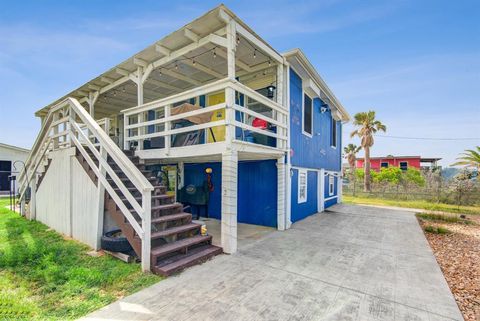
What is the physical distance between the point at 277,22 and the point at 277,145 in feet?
15.1

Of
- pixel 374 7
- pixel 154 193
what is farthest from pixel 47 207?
pixel 374 7

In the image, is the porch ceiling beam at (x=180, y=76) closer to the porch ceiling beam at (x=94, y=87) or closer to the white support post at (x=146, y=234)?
the porch ceiling beam at (x=94, y=87)

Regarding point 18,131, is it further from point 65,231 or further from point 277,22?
point 277,22

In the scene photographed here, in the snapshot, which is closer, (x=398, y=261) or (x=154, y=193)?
(x=398, y=261)

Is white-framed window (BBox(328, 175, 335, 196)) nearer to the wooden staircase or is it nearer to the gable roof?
the gable roof

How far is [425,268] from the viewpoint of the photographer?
152 inches

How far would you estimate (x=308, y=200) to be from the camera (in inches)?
339

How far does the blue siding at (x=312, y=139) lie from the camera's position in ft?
23.3

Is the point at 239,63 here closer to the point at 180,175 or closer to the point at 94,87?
the point at 180,175

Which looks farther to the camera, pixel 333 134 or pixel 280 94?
pixel 333 134

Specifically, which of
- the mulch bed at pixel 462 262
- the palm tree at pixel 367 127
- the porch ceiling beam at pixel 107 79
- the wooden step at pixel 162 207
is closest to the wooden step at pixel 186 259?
the wooden step at pixel 162 207

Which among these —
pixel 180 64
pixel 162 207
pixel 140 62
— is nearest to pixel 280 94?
pixel 180 64

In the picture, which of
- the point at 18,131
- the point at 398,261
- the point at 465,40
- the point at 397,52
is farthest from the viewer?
the point at 18,131

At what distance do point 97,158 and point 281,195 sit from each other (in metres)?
4.56
